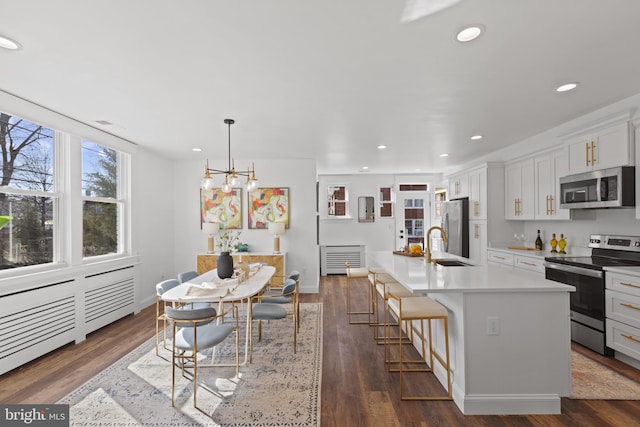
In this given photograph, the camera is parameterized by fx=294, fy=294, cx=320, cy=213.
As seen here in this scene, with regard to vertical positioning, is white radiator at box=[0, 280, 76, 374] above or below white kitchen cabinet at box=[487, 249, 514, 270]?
below

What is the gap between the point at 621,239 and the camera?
10.4 feet

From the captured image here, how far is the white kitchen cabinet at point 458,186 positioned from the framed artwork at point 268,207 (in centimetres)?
336

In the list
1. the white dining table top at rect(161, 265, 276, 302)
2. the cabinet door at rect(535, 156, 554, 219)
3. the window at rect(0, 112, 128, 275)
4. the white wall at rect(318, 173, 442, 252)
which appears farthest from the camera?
the white wall at rect(318, 173, 442, 252)

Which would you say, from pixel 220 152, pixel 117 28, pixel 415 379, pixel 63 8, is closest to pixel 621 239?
pixel 415 379

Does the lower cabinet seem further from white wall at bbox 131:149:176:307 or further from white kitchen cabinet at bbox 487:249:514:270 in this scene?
white wall at bbox 131:149:176:307

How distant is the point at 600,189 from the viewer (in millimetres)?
3037

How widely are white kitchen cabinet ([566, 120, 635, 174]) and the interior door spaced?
13.4 feet

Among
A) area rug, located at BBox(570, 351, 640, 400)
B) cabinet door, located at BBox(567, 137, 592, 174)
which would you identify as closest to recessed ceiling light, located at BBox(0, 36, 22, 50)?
area rug, located at BBox(570, 351, 640, 400)

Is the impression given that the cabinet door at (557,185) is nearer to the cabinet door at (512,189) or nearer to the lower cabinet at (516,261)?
the cabinet door at (512,189)

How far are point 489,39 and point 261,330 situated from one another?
139 inches

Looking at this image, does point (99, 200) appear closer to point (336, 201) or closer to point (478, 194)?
point (336, 201)

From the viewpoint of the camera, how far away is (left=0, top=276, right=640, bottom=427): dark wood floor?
2008 millimetres

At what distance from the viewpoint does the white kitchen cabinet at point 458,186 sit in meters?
5.54

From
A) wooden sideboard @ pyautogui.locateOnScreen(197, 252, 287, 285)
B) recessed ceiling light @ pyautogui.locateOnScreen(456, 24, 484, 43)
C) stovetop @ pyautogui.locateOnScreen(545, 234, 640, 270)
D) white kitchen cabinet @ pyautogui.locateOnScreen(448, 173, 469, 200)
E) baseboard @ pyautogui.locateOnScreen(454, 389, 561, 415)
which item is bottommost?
baseboard @ pyautogui.locateOnScreen(454, 389, 561, 415)
